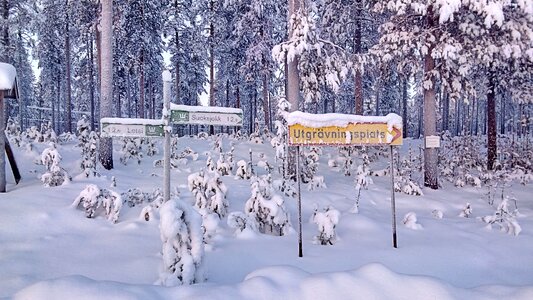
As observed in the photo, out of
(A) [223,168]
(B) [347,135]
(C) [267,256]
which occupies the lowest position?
(C) [267,256]

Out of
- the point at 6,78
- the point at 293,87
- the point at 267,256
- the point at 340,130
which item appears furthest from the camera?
the point at 293,87

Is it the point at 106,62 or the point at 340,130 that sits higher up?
the point at 106,62

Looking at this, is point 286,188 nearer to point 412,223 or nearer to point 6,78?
point 412,223

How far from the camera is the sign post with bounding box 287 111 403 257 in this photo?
567 cm

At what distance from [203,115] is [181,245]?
6.00ft

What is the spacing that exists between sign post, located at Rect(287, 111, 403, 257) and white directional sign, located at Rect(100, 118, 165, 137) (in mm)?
1905

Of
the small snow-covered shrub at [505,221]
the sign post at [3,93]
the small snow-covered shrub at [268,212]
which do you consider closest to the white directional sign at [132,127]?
the small snow-covered shrub at [268,212]

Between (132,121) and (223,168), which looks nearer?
(132,121)

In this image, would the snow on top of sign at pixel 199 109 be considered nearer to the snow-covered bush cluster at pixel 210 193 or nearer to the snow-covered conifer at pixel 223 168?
the snow-covered bush cluster at pixel 210 193

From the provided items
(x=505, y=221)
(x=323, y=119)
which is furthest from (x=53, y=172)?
(x=505, y=221)

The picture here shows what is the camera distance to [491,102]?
52.1 feet

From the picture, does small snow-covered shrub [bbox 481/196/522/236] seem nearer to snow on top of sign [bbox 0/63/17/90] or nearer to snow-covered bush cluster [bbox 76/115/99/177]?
snow-covered bush cluster [bbox 76/115/99/177]

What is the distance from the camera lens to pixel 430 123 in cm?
1173

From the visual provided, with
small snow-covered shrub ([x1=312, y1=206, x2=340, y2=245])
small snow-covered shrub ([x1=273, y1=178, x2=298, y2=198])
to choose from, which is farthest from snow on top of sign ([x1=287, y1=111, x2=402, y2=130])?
small snow-covered shrub ([x1=273, y1=178, x2=298, y2=198])
